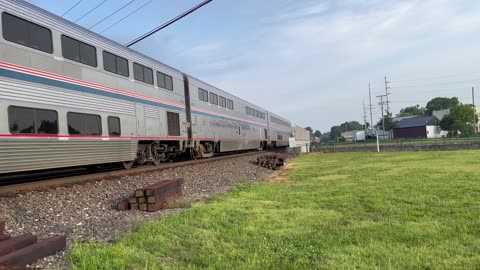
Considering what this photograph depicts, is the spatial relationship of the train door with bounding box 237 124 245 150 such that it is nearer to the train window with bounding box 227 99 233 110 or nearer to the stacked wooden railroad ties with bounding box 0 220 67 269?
the train window with bounding box 227 99 233 110

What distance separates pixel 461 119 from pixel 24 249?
96.9 m

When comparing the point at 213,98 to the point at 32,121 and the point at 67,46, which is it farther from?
the point at 32,121

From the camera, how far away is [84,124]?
10.7 metres

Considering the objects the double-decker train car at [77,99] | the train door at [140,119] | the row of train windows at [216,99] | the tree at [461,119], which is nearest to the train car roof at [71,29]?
the double-decker train car at [77,99]

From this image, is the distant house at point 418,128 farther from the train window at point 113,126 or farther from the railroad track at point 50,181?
the train window at point 113,126

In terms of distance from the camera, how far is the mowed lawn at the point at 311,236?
4789 millimetres

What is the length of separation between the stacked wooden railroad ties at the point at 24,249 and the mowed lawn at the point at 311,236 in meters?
0.26

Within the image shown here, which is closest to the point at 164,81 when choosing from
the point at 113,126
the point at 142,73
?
the point at 142,73

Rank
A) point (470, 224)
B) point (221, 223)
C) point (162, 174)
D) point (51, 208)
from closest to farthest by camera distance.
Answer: point (470, 224) → point (221, 223) → point (51, 208) → point (162, 174)

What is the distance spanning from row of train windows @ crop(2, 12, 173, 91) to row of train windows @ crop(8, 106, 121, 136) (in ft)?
4.82

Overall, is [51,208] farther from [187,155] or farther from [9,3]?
[187,155]

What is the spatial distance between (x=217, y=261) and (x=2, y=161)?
558 cm

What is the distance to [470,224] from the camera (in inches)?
243

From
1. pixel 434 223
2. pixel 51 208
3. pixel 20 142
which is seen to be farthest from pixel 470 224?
pixel 20 142
